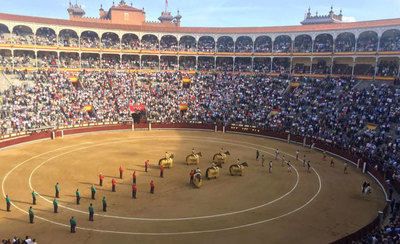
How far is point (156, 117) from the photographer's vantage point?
53312 mm

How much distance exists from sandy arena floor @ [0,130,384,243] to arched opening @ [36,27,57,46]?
26.0m

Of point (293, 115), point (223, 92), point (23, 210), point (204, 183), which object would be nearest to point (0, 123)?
point (23, 210)

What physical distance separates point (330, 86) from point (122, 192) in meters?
38.3

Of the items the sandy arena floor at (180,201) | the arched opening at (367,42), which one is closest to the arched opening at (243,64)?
the arched opening at (367,42)

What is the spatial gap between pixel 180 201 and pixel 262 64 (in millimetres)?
46329

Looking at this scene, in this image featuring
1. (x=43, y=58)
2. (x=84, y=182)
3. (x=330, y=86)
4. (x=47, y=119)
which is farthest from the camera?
(x=43, y=58)

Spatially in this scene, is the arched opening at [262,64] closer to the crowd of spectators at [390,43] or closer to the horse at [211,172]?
the crowd of spectators at [390,43]

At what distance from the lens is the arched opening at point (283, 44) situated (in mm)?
62906

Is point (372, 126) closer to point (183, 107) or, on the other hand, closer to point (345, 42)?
point (345, 42)

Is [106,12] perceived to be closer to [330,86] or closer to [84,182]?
[330,86]

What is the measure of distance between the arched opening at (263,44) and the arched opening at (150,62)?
18.3 metres

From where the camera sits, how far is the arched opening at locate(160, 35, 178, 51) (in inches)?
2648

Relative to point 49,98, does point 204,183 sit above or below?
below

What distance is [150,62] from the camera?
66312mm
